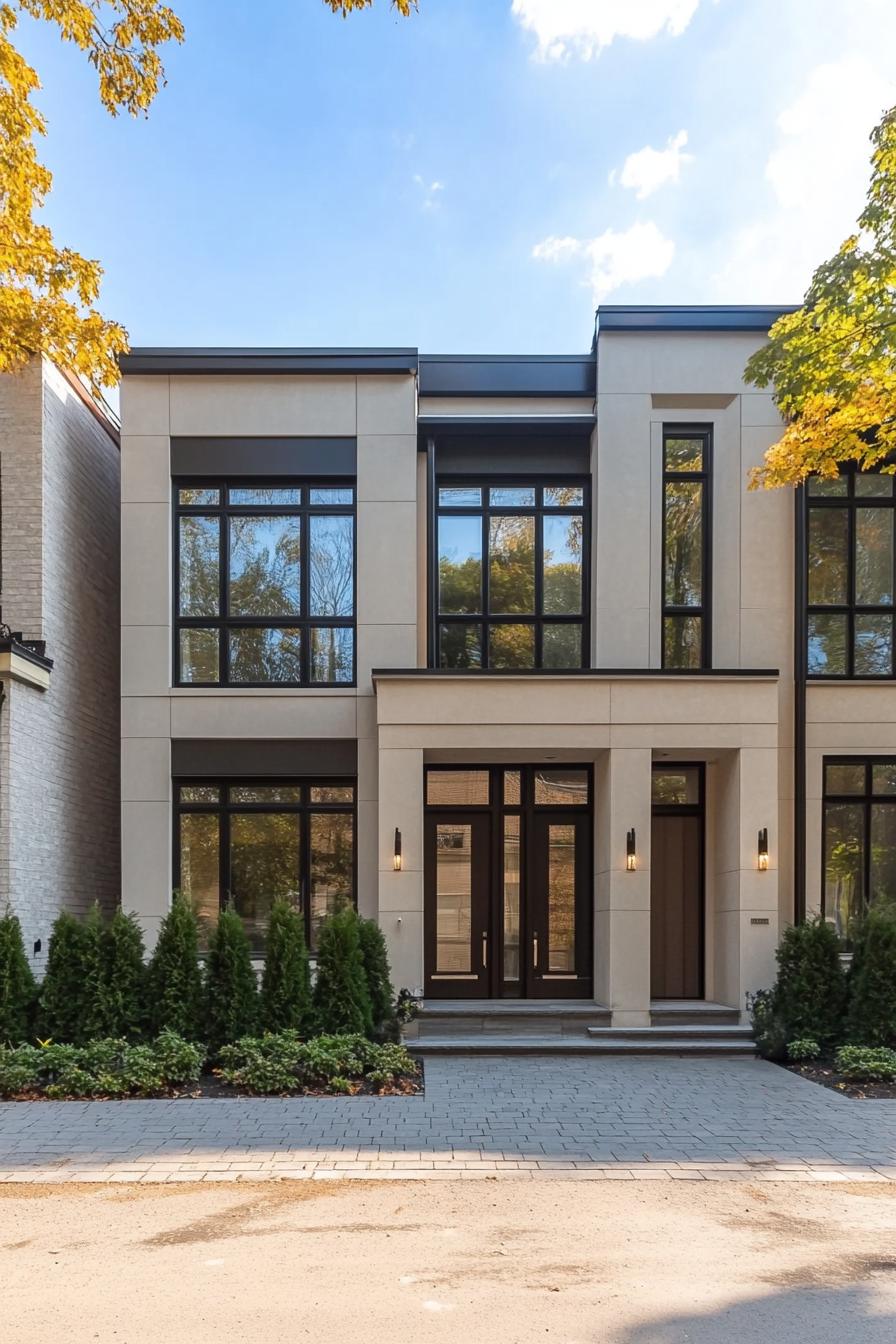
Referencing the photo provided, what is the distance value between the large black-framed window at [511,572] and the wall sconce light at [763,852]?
10.3ft

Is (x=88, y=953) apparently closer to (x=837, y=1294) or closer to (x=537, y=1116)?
(x=537, y=1116)

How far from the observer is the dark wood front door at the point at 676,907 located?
12.0 metres

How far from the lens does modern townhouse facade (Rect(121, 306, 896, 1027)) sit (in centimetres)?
1185

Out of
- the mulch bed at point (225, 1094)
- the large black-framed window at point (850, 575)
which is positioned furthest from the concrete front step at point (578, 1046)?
the large black-framed window at point (850, 575)

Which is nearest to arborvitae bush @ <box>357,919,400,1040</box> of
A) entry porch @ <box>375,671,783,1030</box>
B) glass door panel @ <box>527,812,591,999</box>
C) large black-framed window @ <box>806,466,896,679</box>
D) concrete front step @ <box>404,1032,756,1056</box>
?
concrete front step @ <box>404,1032,756,1056</box>

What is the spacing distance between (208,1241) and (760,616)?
31.0 ft

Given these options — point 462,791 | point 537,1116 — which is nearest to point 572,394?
point 462,791

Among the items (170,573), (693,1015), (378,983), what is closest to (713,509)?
(693,1015)

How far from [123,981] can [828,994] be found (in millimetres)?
7413

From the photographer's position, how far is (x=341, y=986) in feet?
31.7

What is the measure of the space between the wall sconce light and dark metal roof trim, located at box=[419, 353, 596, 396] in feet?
19.8

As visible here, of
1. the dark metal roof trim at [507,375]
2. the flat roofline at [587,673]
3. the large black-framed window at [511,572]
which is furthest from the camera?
the large black-framed window at [511,572]

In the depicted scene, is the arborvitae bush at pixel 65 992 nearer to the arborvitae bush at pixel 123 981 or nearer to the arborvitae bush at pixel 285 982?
the arborvitae bush at pixel 123 981

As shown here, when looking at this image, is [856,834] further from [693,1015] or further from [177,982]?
[177,982]
